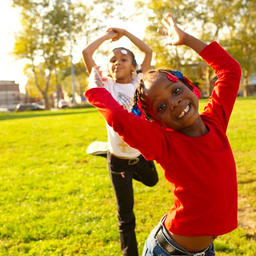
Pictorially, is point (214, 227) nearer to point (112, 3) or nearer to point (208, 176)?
point (208, 176)

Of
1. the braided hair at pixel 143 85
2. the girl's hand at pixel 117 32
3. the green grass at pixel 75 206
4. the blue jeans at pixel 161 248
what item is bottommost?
the green grass at pixel 75 206

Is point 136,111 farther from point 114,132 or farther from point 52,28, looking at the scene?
point 52,28

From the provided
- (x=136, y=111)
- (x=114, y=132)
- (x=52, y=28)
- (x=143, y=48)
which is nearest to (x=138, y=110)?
(x=136, y=111)

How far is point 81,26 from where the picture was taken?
36.3 metres

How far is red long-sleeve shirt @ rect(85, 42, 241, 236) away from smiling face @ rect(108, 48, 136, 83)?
5.07 ft

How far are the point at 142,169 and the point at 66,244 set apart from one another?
54.8 inches

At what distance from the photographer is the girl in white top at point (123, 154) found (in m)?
3.20

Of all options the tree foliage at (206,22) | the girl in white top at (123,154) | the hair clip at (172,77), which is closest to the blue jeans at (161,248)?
the hair clip at (172,77)

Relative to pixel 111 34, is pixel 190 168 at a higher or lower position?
lower

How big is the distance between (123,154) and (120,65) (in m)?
0.90

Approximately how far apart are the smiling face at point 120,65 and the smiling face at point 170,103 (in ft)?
5.06

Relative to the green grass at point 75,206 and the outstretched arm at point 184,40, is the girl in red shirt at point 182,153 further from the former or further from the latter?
the green grass at point 75,206

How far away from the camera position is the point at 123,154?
10.7 feet

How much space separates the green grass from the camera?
12.8 ft
